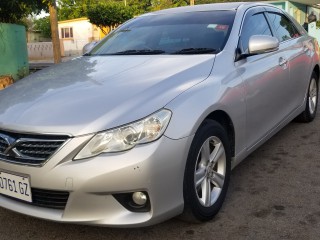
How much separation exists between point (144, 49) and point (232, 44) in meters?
0.80

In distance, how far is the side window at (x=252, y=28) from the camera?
3.66 meters

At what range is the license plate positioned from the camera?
8.27ft

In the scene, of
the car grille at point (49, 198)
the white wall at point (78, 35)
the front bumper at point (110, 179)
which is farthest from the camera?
the white wall at point (78, 35)

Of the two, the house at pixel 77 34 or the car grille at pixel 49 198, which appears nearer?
the car grille at pixel 49 198

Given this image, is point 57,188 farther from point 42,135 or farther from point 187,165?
point 187,165

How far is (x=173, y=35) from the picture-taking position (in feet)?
12.4

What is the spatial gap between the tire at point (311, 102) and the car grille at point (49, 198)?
12.3 feet

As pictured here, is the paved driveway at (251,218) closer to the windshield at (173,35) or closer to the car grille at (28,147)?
the car grille at (28,147)

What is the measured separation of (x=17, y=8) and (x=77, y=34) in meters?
32.7

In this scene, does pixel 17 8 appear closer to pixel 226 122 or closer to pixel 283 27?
pixel 283 27

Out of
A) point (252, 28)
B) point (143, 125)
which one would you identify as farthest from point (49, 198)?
point (252, 28)

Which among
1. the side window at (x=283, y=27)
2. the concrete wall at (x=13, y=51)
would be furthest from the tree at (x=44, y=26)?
the side window at (x=283, y=27)

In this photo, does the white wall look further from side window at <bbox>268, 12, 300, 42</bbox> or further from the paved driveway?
the paved driveway

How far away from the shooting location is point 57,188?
2.41 meters
